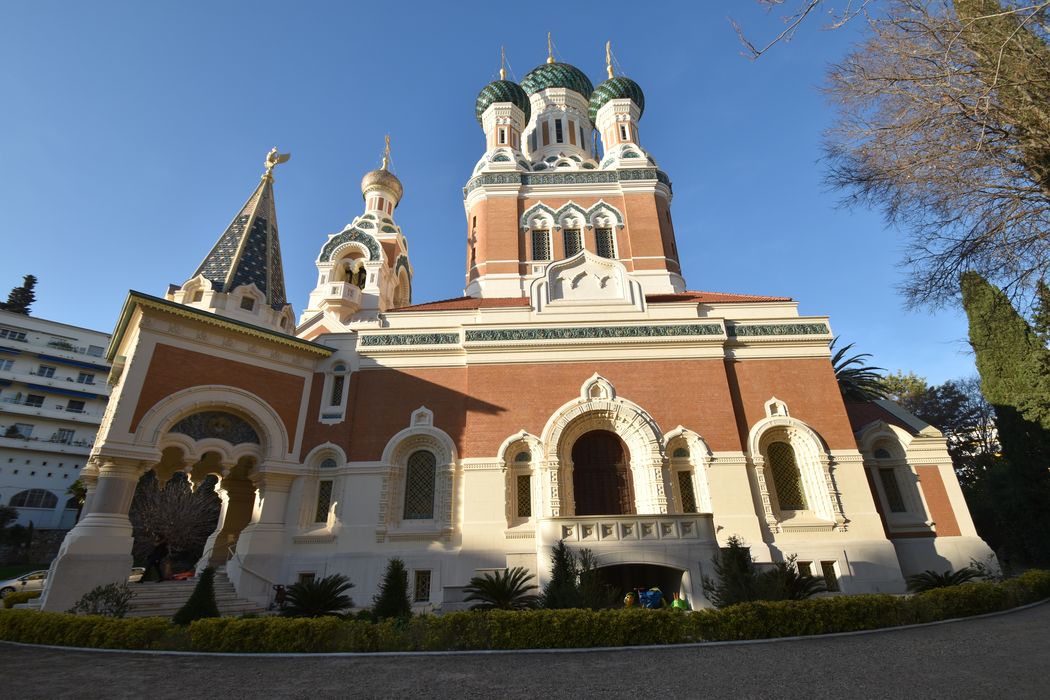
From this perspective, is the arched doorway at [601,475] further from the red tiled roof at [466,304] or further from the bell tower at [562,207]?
the bell tower at [562,207]

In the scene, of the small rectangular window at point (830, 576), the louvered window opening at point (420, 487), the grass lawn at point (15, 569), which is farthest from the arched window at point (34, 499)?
the small rectangular window at point (830, 576)

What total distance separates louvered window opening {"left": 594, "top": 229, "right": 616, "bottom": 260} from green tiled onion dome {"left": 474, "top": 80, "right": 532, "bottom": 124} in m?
8.81

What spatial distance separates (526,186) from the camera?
2167 centimetres

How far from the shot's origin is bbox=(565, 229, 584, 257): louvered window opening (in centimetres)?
2067

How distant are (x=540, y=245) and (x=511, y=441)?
9.59 meters

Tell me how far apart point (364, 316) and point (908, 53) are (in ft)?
58.5

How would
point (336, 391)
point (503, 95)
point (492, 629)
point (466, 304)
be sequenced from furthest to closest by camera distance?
point (503, 95) → point (466, 304) → point (336, 391) → point (492, 629)

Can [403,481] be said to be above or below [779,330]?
below

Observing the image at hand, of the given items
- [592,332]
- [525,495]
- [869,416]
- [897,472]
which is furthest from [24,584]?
[869,416]

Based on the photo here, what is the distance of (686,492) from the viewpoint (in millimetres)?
13938

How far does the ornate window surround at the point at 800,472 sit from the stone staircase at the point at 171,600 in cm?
1296

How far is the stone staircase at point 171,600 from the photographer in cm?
1095

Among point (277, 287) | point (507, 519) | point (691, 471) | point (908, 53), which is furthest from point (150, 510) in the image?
point (908, 53)

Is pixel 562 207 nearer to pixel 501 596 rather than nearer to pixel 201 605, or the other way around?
pixel 501 596
